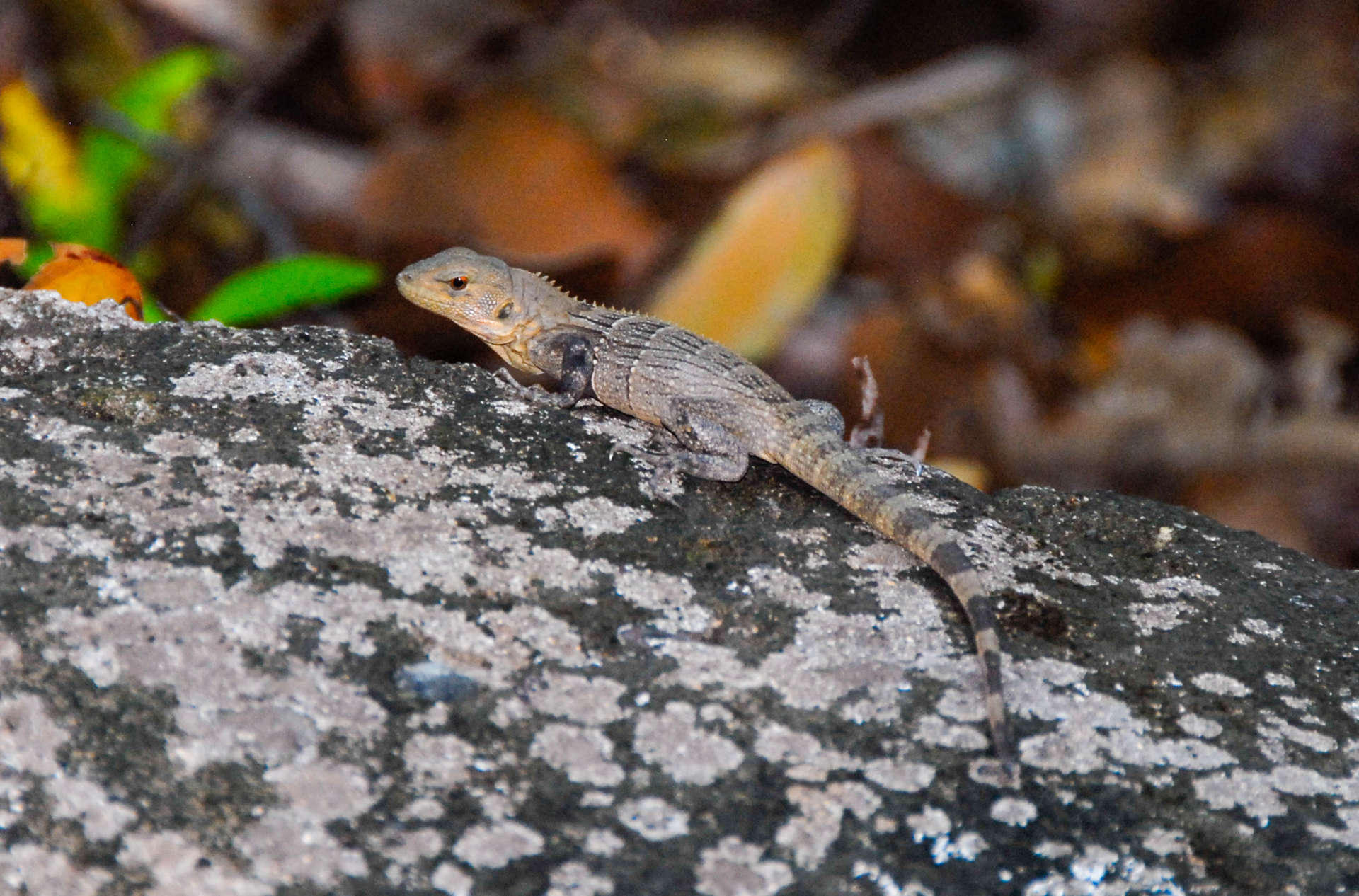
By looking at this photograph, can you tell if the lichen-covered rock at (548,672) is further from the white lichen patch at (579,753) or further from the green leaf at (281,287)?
the green leaf at (281,287)

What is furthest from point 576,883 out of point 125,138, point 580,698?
point 125,138

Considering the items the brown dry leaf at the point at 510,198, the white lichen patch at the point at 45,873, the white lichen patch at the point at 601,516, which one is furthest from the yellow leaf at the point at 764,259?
the white lichen patch at the point at 45,873

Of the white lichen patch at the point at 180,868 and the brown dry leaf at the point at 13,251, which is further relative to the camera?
the brown dry leaf at the point at 13,251

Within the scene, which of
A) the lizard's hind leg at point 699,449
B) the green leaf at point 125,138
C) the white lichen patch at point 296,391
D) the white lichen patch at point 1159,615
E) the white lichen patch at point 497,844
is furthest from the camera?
the green leaf at point 125,138

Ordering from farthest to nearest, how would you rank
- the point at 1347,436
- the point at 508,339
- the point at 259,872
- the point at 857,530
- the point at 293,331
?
the point at 1347,436 < the point at 508,339 < the point at 293,331 < the point at 857,530 < the point at 259,872

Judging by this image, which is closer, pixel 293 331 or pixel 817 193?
pixel 293 331

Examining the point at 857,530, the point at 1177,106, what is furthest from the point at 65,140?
the point at 1177,106

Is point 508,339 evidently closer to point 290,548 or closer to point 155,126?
point 290,548

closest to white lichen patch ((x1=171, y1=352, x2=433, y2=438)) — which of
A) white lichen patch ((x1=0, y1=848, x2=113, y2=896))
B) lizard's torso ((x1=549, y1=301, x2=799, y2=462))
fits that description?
lizard's torso ((x1=549, y1=301, x2=799, y2=462))
